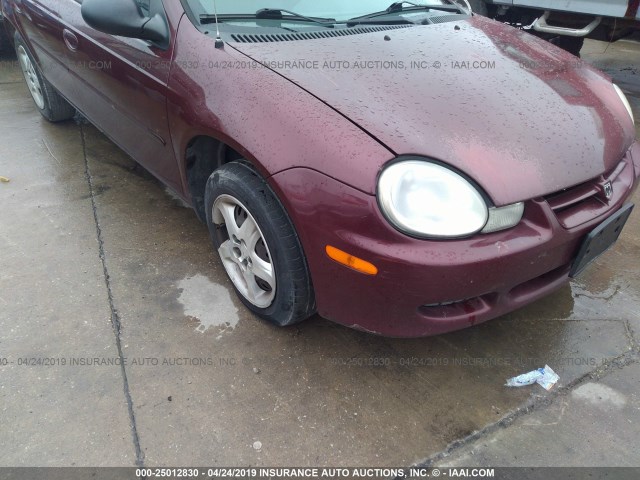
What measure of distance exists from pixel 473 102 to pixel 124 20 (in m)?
1.48

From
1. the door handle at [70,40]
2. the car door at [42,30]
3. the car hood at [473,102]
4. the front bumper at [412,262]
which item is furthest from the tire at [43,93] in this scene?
the front bumper at [412,262]

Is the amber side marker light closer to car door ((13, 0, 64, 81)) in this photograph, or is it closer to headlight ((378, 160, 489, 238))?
headlight ((378, 160, 489, 238))

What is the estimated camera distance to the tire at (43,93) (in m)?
3.99

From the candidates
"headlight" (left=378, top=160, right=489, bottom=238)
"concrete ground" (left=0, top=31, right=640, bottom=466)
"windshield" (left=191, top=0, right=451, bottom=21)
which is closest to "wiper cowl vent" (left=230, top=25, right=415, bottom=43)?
"windshield" (left=191, top=0, right=451, bottom=21)

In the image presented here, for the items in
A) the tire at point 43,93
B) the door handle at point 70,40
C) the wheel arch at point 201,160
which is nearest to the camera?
the wheel arch at point 201,160

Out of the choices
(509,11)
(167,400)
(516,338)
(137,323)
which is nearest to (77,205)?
(137,323)

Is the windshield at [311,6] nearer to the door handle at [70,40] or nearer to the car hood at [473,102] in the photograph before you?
the car hood at [473,102]

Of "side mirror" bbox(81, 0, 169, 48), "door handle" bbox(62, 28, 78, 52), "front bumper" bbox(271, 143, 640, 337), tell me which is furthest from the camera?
"door handle" bbox(62, 28, 78, 52)

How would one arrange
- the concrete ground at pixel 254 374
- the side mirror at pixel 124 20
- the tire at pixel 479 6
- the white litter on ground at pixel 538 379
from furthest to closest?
the tire at pixel 479 6, the side mirror at pixel 124 20, the white litter on ground at pixel 538 379, the concrete ground at pixel 254 374

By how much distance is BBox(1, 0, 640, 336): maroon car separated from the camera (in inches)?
61.1

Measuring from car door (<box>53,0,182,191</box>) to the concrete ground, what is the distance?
54 centimetres

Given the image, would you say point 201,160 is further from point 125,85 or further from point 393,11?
point 393,11

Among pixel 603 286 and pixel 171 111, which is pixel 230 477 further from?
pixel 603 286

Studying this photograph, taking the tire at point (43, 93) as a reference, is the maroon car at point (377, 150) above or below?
above
